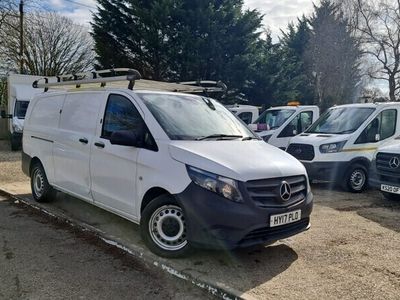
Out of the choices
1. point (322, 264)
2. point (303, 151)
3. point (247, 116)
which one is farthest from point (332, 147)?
point (247, 116)

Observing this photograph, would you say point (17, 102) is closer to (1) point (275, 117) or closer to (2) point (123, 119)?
(1) point (275, 117)

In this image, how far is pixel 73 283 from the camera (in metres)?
4.00

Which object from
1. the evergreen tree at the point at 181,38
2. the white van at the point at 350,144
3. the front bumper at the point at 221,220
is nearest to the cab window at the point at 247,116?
the white van at the point at 350,144

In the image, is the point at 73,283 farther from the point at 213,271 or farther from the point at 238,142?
the point at 238,142

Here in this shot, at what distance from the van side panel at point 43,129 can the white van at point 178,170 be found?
0.43m

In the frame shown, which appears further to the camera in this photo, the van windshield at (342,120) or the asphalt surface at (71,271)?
the van windshield at (342,120)

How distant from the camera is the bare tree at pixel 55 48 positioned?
29.4 m

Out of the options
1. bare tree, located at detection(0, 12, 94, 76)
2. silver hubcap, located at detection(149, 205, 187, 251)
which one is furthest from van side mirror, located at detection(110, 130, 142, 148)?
bare tree, located at detection(0, 12, 94, 76)

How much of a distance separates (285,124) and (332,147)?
3.02m

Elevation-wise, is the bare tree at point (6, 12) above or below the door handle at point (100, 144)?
above

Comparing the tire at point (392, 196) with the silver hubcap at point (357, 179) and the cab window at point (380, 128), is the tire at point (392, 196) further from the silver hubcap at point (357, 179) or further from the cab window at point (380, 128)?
the cab window at point (380, 128)

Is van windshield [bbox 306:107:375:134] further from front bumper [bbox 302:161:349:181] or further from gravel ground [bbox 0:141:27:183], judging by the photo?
gravel ground [bbox 0:141:27:183]

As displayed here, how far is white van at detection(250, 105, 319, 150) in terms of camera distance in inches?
466

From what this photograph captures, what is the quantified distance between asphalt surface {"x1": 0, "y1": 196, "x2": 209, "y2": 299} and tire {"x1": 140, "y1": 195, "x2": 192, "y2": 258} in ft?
0.98
